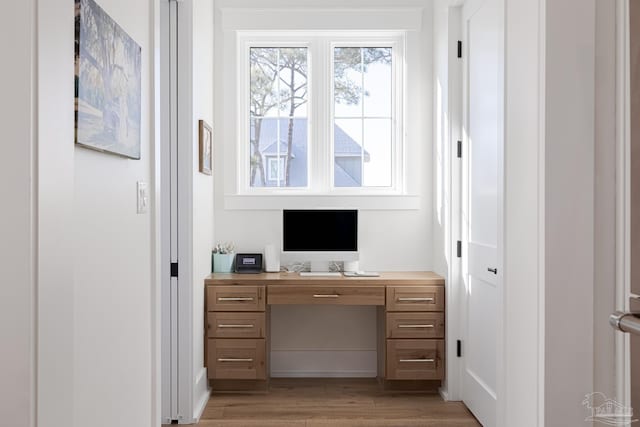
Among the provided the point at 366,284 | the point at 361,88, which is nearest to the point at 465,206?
the point at 366,284

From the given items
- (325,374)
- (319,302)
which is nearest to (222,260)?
(319,302)

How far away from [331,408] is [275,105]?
7.09ft

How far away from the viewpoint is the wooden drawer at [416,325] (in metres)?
3.33

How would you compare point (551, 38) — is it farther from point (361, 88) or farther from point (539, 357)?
point (361, 88)

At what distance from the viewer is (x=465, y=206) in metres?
3.24

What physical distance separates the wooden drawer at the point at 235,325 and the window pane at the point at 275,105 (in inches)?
40.8

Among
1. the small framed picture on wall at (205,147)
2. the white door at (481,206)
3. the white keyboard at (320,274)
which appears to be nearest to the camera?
the white door at (481,206)

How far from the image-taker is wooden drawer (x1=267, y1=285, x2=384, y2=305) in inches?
131

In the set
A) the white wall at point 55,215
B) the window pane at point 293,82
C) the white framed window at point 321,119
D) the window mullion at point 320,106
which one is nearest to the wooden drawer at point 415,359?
the white framed window at point 321,119

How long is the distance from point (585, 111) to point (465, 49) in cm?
178

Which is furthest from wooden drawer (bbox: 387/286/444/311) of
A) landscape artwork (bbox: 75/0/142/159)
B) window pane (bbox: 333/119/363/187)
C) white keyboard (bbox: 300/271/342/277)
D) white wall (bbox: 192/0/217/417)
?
landscape artwork (bbox: 75/0/142/159)

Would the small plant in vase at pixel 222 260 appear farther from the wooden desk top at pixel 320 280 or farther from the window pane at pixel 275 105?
the window pane at pixel 275 105
